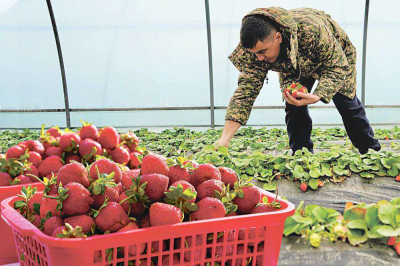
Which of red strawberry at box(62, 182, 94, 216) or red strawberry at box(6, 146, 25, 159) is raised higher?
red strawberry at box(6, 146, 25, 159)

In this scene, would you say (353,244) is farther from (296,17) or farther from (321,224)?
(296,17)

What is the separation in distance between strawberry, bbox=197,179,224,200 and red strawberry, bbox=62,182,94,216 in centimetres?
32

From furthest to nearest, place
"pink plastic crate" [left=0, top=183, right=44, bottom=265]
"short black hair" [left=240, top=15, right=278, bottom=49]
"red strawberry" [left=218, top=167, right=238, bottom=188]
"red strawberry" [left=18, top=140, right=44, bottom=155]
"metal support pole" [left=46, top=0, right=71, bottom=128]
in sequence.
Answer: "metal support pole" [left=46, top=0, right=71, bottom=128] < "short black hair" [left=240, top=15, right=278, bottom=49] < "red strawberry" [left=18, top=140, right=44, bottom=155] < "pink plastic crate" [left=0, top=183, right=44, bottom=265] < "red strawberry" [left=218, top=167, right=238, bottom=188]

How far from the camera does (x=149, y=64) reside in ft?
23.5

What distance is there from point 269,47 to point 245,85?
0.45 meters

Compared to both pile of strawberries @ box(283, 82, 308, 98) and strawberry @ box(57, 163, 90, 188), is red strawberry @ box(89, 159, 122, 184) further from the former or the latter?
pile of strawberries @ box(283, 82, 308, 98)

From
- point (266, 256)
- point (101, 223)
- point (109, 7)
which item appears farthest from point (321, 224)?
point (109, 7)

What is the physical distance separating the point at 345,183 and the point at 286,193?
0.52 m

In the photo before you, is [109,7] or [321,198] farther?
[109,7]

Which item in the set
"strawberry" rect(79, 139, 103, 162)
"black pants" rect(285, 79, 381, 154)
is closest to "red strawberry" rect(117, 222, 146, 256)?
"strawberry" rect(79, 139, 103, 162)

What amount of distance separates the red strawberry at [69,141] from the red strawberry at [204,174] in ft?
2.52

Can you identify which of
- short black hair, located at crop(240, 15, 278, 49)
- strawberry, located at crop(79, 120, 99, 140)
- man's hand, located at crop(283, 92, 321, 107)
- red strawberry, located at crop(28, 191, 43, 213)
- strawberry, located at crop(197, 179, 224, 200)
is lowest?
red strawberry, located at crop(28, 191, 43, 213)

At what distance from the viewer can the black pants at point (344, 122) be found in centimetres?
349

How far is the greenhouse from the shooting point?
1065mm
